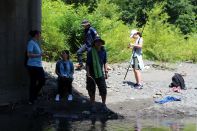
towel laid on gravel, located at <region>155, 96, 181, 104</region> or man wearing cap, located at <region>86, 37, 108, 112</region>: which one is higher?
man wearing cap, located at <region>86, 37, 108, 112</region>

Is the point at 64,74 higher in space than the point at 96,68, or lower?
lower

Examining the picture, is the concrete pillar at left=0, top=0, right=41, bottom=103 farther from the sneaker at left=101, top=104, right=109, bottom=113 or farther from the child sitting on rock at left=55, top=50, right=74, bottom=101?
the sneaker at left=101, top=104, right=109, bottom=113

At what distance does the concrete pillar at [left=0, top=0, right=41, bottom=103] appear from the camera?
46.6ft

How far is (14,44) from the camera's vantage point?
14453 millimetres

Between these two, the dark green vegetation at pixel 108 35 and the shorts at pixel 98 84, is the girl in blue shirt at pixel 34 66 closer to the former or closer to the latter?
the shorts at pixel 98 84

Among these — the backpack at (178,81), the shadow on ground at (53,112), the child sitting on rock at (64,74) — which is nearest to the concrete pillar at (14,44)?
the shadow on ground at (53,112)

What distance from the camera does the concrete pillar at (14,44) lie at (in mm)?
14195

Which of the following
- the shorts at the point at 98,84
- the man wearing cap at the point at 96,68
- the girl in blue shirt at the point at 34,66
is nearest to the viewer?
the man wearing cap at the point at 96,68

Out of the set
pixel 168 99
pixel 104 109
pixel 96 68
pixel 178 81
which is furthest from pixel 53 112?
pixel 178 81

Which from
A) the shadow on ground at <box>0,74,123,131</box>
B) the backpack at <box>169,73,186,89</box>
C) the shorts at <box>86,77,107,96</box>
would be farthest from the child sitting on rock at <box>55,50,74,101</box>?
the backpack at <box>169,73,186,89</box>

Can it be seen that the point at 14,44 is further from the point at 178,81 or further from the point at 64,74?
the point at 178,81

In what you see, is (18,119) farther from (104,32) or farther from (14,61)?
(104,32)

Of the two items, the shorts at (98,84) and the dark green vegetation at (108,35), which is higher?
the dark green vegetation at (108,35)

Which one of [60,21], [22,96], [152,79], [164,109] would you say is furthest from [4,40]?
[60,21]
